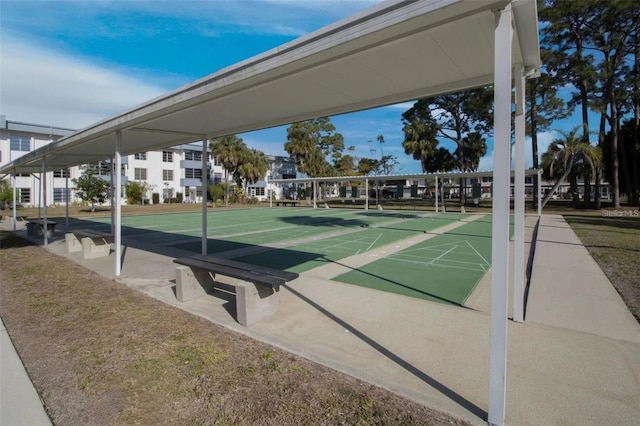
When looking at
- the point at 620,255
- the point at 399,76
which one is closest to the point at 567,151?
the point at 620,255

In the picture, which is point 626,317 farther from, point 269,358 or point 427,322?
Result: point 269,358

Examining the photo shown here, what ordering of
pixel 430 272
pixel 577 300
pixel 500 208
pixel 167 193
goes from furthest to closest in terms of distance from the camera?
pixel 167 193 → pixel 430 272 → pixel 577 300 → pixel 500 208

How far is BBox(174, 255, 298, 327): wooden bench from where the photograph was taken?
14.6ft

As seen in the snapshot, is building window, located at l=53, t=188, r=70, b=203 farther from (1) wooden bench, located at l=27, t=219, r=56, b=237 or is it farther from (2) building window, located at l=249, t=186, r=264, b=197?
(1) wooden bench, located at l=27, t=219, r=56, b=237

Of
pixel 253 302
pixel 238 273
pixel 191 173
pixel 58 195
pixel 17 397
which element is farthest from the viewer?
pixel 191 173

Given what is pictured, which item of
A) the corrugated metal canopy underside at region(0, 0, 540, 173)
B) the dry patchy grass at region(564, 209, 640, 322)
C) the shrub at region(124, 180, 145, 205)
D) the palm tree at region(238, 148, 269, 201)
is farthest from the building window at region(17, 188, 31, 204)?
the dry patchy grass at region(564, 209, 640, 322)

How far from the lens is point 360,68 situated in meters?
3.85

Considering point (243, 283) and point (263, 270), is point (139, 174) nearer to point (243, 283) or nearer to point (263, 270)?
point (263, 270)

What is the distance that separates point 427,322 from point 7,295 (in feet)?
22.6

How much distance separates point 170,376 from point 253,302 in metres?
1.43

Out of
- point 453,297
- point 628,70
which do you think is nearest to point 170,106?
point 453,297

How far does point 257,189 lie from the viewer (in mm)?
63000

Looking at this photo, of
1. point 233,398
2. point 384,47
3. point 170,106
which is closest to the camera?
point 233,398

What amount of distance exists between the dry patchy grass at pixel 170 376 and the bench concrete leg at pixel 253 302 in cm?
34
